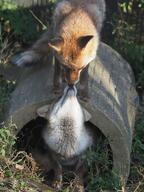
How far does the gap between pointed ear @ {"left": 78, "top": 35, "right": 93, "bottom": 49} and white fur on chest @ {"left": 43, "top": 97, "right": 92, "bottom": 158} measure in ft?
1.56

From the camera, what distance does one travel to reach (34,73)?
21.1ft

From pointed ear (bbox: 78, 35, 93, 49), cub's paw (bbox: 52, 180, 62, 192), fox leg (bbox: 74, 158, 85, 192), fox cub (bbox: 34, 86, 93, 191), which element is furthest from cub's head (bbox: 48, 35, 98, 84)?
cub's paw (bbox: 52, 180, 62, 192)

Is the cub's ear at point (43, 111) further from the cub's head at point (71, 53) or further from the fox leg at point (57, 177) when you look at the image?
the fox leg at point (57, 177)

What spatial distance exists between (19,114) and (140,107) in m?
2.16

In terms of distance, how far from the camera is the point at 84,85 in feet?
19.0

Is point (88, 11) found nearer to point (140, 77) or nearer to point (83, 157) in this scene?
point (83, 157)

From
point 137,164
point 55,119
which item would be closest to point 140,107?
point 137,164

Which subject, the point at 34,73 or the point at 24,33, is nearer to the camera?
the point at 34,73

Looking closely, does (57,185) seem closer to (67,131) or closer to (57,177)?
(57,177)

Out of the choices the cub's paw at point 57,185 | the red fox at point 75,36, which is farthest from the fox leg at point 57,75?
the cub's paw at point 57,185

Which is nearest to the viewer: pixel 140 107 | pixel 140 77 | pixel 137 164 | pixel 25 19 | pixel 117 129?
pixel 117 129

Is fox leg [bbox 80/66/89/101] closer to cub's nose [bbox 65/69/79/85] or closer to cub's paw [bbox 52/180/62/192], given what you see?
cub's nose [bbox 65/69/79/85]

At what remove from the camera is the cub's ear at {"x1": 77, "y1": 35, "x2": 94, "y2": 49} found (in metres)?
5.48

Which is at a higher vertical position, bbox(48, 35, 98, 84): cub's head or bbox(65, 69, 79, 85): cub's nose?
bbox(48, 35, 98, 84): cub's head
